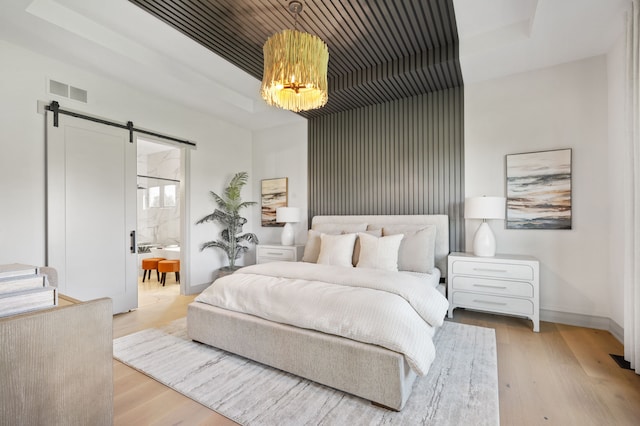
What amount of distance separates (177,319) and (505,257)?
3695mm

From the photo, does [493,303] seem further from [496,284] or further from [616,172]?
[616,172]

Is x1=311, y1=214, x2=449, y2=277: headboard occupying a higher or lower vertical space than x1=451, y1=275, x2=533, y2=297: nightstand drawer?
higher

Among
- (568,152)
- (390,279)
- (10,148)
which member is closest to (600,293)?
(568,152)

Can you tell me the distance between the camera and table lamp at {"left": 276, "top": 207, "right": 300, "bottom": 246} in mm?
4750

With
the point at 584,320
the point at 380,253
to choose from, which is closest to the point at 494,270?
the point at 584,320

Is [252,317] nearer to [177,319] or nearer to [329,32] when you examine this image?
[177,319]

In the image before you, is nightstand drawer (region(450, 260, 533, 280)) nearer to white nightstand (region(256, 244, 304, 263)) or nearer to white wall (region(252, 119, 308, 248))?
white nightstand (region(256, 244, 304, 263))

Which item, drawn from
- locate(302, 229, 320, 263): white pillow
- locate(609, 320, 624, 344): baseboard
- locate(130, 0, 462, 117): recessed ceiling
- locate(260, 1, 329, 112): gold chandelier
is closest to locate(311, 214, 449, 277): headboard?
locate(302, 229, 320, 263): white pillow

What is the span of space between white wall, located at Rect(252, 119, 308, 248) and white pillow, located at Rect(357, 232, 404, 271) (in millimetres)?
1809

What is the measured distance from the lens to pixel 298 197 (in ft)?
16.8

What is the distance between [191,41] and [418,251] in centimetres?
324

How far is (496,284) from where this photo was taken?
315 centimetres

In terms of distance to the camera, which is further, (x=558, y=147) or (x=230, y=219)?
(x=230, y=219)

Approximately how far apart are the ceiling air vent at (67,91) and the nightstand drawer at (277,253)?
2947mm
